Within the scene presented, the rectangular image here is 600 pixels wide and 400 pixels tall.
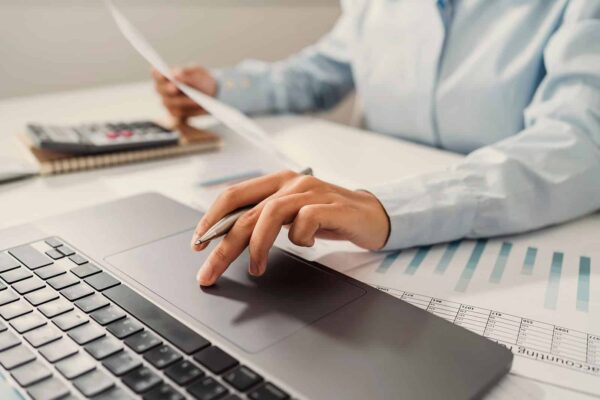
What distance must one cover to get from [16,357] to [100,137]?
18.1 inches

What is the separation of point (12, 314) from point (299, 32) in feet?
4.36

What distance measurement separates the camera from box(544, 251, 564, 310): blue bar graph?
433mm

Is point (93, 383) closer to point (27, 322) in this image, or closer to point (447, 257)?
point (27, 322)

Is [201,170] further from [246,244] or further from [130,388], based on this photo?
[130,388]

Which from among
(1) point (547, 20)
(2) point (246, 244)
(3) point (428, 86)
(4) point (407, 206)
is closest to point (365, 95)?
(3) point (428, 86)

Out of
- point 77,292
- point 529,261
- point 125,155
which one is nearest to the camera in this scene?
point 77,292

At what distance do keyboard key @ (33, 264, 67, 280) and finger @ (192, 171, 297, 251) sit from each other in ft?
0.34

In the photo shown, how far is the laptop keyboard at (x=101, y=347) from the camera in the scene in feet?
0.99

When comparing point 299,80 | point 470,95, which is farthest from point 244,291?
point 299,80

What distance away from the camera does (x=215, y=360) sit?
32cm

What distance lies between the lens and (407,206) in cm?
53

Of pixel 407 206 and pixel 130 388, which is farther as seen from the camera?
pixel 407 206

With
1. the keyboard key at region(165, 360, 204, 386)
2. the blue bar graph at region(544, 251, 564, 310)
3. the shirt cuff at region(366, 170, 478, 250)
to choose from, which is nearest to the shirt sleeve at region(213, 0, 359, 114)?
the shirt cuff at region(366, 170, 478, 250)

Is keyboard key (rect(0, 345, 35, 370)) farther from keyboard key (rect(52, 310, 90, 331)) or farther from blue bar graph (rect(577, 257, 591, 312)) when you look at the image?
blue bar graph (rect(577, 257, 591, 312))
